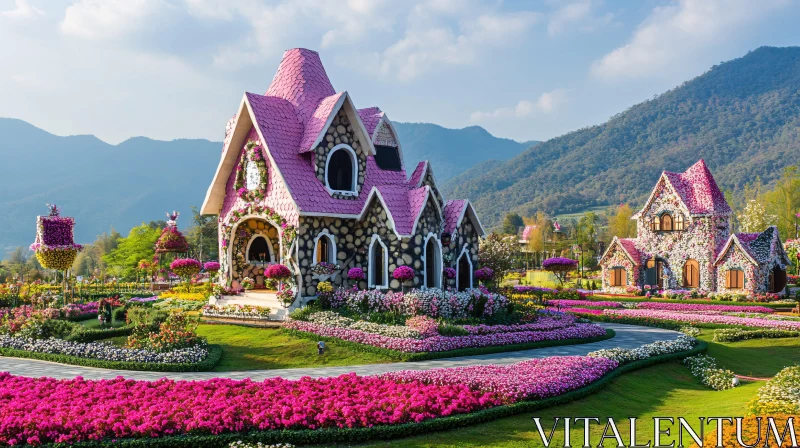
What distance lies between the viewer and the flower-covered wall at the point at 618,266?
37.5 metres

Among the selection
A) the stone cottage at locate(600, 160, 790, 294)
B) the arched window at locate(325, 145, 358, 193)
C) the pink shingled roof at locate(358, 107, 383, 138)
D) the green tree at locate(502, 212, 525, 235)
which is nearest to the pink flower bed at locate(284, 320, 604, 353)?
the arched window at locate(325, 145, 358, 193)

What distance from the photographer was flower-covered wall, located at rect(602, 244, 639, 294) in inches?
1476

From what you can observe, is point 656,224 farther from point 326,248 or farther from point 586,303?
point 326,248

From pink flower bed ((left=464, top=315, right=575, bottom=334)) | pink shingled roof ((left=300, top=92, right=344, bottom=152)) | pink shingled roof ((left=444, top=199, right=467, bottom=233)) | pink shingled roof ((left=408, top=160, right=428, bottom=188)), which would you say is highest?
pink shingled roof ((left=300, top=92, right=344, bottom=152))

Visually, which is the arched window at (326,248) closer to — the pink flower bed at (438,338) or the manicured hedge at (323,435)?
the pink flower bed at (438,338)

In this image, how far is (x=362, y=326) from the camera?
1761cm

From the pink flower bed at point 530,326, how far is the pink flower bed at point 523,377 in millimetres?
3700

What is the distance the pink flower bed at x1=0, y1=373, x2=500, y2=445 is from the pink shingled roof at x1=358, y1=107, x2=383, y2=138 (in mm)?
13513

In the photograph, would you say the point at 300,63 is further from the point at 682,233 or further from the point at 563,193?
the point at 563,193

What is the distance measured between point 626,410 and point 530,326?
759 cm

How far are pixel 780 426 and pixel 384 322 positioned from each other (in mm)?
11662

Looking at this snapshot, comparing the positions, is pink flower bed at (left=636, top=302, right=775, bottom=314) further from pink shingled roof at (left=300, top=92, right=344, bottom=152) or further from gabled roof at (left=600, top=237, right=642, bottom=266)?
pink shingled roof at (left=300, top=92, right=344, bottom=152)

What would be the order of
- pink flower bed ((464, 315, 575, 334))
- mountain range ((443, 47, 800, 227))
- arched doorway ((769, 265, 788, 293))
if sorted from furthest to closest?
mountain range ((443, 47, 800, 227)), arched doorway ((769, 265, 788, 293)), pink flower bed ((464, 315, 575, 334))

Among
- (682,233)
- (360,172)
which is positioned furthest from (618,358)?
(682,233)
